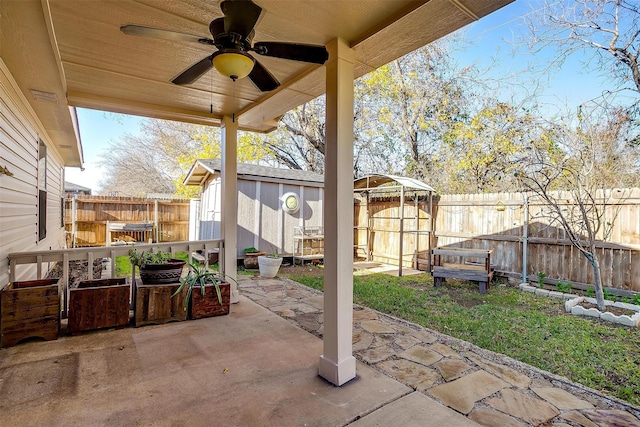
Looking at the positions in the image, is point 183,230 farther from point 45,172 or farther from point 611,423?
point 611,423

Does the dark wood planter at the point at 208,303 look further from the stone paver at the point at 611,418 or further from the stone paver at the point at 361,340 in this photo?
the stone paver at the point at 611,418

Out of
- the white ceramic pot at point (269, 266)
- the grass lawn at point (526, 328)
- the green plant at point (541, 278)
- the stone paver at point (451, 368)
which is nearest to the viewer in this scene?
the stone paver at point (451, 368)

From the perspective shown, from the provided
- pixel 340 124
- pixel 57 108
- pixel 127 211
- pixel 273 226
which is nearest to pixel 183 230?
pixel 127 211

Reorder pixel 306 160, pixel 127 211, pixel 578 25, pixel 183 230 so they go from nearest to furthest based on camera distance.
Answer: pixel 578 25 → pixel 127 211 → pixel 183 230 → pixel 306 160

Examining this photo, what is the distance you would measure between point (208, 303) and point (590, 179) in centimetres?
572

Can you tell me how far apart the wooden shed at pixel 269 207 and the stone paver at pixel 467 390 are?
583 cm

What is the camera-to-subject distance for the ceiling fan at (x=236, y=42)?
1723mm

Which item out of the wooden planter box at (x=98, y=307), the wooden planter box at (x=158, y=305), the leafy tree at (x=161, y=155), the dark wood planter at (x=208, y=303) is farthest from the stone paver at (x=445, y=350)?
the leafy tree at (x=161, y=155)

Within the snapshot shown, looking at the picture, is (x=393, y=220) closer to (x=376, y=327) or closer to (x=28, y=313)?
(x=376, y=327)

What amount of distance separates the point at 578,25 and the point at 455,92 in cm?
500

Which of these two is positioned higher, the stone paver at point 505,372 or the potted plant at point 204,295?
the potted plant at point 204,295

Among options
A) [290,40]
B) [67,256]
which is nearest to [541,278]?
[290,40]

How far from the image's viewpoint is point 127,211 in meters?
10.5

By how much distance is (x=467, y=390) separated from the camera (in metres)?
2.22
